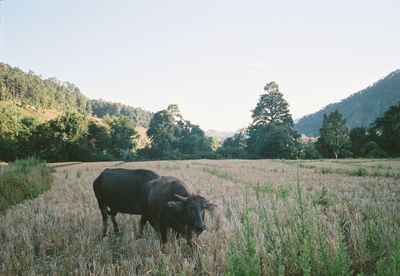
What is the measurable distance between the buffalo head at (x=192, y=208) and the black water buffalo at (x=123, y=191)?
139 cm

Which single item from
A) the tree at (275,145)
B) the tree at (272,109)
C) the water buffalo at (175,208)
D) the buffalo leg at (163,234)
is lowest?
the buffalo leg at (163,234)

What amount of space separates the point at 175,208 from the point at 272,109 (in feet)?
304

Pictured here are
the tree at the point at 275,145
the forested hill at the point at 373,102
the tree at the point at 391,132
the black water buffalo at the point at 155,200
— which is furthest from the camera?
the forested hill at the point at 373,102

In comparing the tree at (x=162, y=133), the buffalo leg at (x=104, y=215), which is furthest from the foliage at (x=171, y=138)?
the buffalo leg at (x=104, y=215)

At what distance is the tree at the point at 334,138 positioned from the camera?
6198 cm

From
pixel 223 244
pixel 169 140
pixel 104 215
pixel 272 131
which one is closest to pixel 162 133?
pixel 169 140

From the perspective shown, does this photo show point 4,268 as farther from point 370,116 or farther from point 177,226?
point 370,116

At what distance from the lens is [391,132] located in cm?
5553

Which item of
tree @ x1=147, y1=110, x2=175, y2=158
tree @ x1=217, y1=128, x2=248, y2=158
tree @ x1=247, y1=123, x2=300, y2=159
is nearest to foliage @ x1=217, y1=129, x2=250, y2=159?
tree @ x1=217, y1=128, x2=248, y2=158

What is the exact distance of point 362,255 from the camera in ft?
13.0

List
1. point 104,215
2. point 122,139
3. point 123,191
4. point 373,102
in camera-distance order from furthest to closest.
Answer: point 373,102 < point 122,139 < point 104,215 < point 123,191

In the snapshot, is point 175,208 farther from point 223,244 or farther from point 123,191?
point 123,191

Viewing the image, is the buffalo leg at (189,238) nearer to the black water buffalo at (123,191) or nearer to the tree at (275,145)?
the black water buffalo at (123,191)

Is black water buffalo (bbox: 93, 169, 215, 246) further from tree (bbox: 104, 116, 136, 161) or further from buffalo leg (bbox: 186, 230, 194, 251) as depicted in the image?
tree (bbox: 104, 116, 136, 161)
